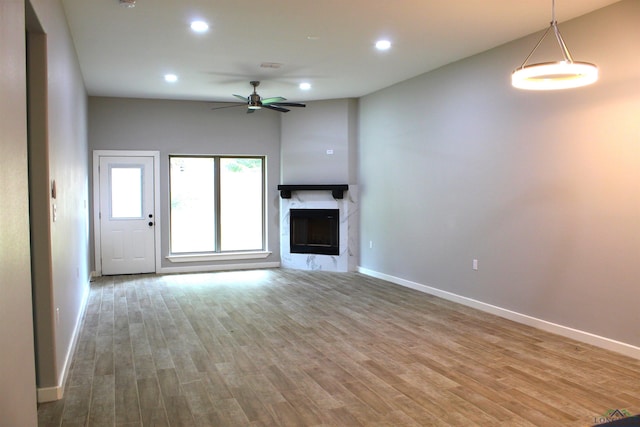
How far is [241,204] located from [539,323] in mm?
5568

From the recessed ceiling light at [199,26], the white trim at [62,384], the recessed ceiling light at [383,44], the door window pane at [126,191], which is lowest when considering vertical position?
the white trim at [62,384]

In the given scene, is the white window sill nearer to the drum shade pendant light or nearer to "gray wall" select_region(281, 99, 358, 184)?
"gray wall" select_region(281, 99, 358, 184)

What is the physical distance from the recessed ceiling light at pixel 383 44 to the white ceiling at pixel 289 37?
→ 74 mm

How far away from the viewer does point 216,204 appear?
8734mm

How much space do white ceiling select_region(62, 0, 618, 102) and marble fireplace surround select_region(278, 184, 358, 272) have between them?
1976mm

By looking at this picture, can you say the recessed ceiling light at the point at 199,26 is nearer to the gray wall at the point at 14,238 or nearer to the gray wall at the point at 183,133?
the gray wall at the point at 14,238

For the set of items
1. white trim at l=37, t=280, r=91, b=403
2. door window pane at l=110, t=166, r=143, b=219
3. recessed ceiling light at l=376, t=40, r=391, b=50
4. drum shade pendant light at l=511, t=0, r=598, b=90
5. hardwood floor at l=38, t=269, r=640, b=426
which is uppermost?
recessed ceiling light at l=376, t=40, r=391, b=50

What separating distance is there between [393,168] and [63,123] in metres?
4.55

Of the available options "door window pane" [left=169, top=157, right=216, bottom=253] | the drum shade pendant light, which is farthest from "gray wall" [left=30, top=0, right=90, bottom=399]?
"door window pane" [left=169, top=157, right=216, bottom=253]

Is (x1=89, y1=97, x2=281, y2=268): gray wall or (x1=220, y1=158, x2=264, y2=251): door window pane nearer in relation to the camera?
(x1=89, y1=97, x2=281, y2=268): gray wall

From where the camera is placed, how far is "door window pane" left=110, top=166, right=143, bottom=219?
26.6 ft

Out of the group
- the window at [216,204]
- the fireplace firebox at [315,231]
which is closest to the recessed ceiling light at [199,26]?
the window at [216,204]

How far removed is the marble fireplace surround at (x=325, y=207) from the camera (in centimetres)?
831

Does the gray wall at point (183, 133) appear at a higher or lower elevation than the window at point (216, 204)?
higher
